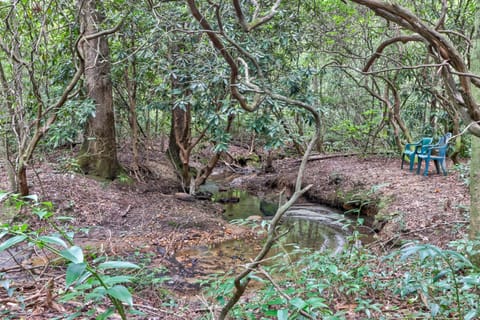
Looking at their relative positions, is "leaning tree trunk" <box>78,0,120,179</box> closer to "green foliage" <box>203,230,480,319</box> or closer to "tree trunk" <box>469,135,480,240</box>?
"green foliage" <box>203,230,480,319</box>

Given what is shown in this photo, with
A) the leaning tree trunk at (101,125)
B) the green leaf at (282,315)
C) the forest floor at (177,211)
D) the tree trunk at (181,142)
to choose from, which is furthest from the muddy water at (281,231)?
the leaning tree trunk at (101,125)

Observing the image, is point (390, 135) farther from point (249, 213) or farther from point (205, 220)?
point (205, 220)

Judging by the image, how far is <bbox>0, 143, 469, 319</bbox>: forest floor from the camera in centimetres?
415

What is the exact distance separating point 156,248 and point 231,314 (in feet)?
10.5

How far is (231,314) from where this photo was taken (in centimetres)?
226

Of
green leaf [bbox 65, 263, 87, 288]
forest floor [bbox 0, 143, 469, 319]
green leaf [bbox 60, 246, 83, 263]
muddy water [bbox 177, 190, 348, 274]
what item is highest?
green leaf [bbox 60, 246, 83, 263]

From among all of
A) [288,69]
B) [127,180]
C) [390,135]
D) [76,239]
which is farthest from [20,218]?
[390,135]

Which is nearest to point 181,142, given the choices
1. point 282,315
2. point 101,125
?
point 101,125

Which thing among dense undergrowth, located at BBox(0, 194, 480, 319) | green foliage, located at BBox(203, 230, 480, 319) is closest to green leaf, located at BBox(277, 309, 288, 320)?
dense undergrowth, located at BBox(0, 194, 480, 319)

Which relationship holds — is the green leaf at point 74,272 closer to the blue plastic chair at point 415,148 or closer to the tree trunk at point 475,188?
the tree trunk at point 475,188

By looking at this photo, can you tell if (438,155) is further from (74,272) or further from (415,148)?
(74,272)

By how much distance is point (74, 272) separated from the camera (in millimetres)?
960

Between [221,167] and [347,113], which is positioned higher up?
[347,113]

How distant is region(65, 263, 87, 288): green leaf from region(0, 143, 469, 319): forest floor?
1460 mm
